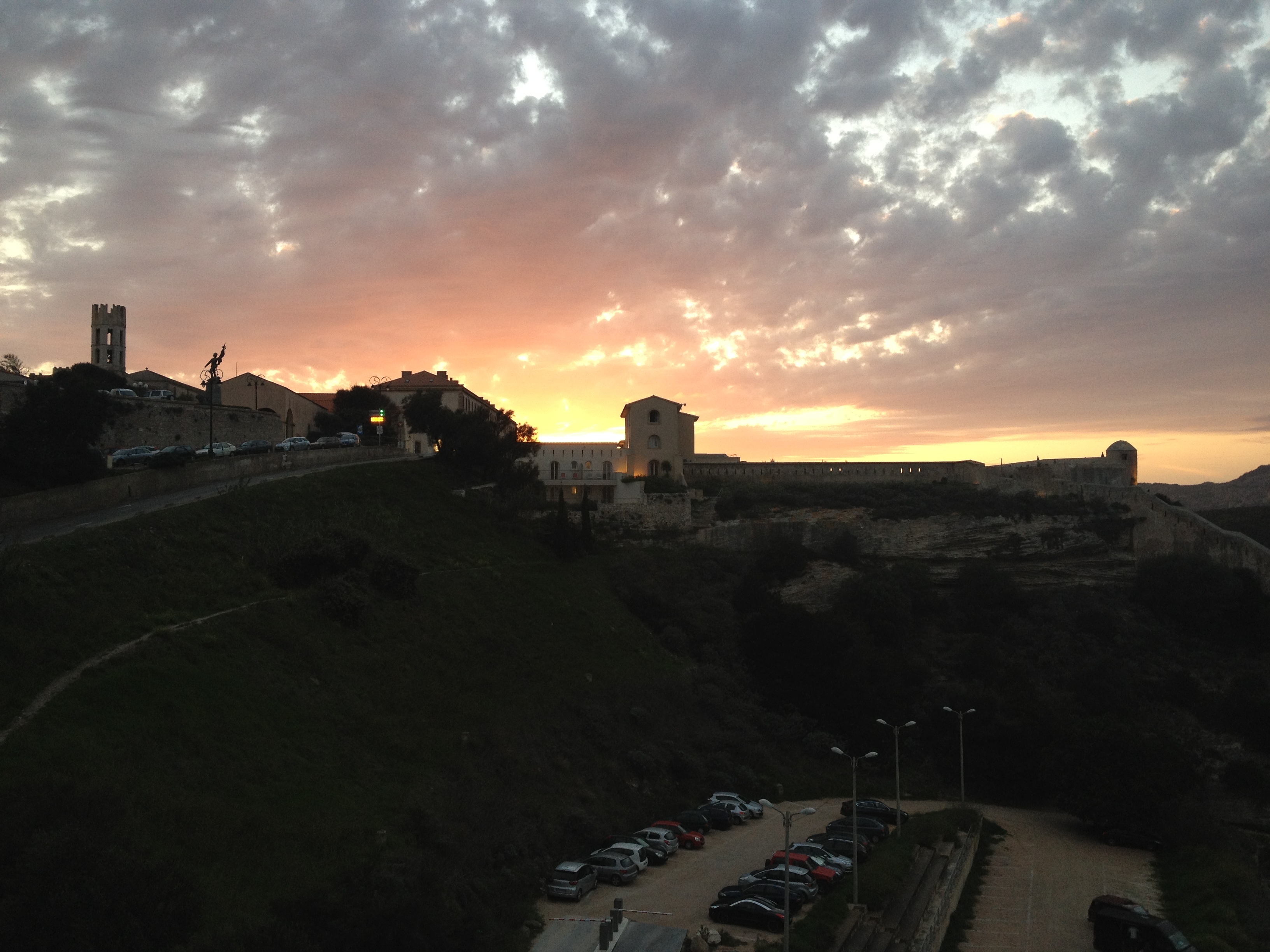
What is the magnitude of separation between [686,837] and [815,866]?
148 inches

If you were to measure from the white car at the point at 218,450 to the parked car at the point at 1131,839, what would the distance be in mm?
35198

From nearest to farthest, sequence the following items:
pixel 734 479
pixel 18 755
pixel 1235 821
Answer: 1. pixel 18 755
2. pixel 1235 821
3. pixel 734 479

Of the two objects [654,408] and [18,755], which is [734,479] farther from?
[18,755]

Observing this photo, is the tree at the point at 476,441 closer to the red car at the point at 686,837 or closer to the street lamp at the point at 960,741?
the street lamp at the point at 960,741

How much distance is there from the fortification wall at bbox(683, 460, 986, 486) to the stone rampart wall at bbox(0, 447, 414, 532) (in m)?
26.0

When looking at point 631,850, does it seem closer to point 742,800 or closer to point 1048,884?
point 742,800

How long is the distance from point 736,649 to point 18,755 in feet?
102

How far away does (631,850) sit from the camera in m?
22.2

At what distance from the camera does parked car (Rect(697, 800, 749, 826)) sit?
90.0 feet

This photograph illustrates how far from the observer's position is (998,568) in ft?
172

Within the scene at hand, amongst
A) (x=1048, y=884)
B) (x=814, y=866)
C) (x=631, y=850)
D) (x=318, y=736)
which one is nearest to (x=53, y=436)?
(x=318, y=736)

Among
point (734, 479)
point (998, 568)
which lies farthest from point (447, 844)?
point (734, 479)

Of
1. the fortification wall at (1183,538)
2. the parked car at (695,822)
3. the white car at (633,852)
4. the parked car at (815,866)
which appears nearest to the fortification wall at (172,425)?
the parked car at (695,822)

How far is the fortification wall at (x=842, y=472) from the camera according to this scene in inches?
2464
